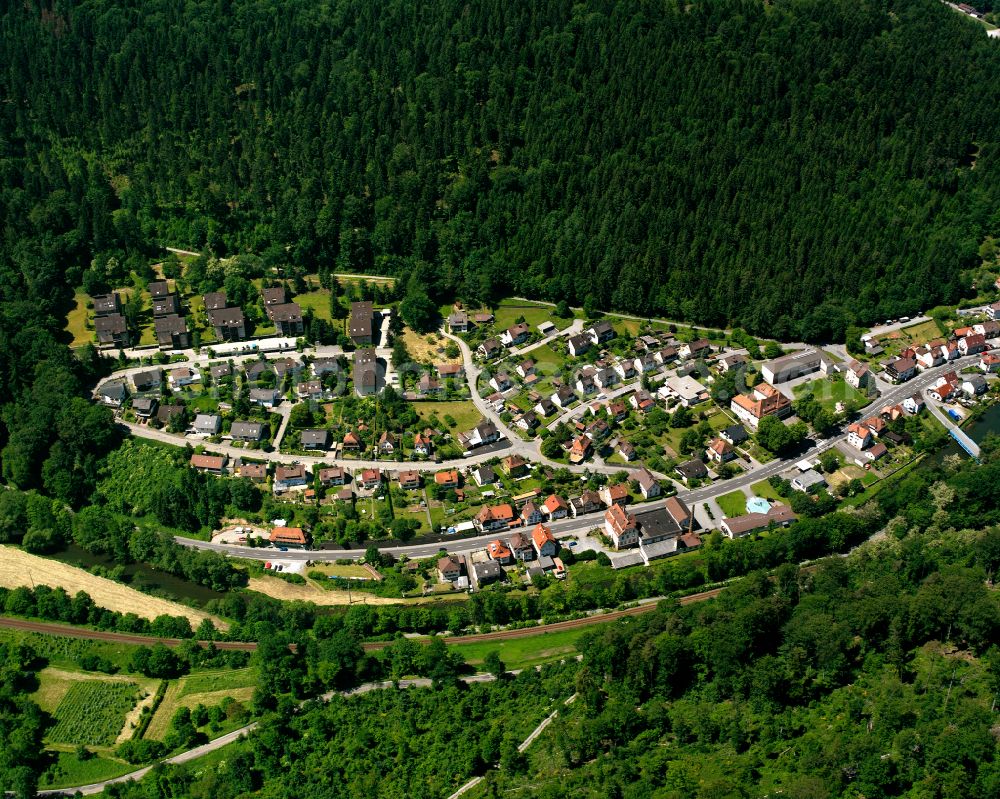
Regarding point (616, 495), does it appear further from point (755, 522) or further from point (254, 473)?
point (254, 473)

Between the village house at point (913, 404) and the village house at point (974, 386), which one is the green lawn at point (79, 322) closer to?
the village house at point (913, 404)

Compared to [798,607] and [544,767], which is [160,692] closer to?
[544,767]

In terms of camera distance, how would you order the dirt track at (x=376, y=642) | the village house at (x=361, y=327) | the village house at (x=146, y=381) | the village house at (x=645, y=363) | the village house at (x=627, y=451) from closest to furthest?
the dirt track at (x=376, y=642) < the village house at (x=627, y=451) < the village house at (x=146, y=381) < the village house at (x=645, y=363) < the village house at (x=361, y=327)

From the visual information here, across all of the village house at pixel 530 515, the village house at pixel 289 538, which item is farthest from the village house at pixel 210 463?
the village house at pixel 530 515

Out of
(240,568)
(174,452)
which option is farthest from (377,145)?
(240,568)

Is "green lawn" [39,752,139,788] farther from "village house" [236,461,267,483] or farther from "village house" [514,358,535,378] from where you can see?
"village house" [514,358,535,378]

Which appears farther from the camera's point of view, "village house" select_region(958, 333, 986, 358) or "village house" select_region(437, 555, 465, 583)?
"village house" select_region(958, 333, 986, 358)

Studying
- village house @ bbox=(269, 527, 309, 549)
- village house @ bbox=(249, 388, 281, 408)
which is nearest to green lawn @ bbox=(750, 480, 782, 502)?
village house @ bbox=(269, 527, 309, 549)

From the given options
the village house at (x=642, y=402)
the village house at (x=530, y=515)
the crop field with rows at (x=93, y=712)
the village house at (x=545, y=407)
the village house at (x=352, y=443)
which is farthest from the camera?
the village house at (x=642, y=402)
